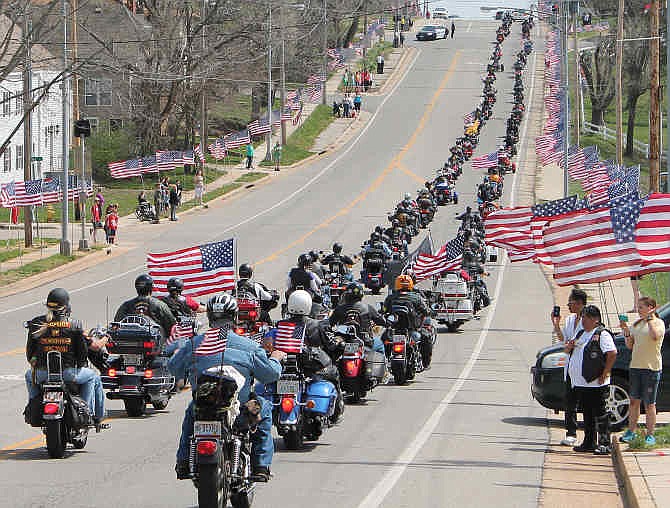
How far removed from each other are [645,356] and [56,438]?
6.29 metres

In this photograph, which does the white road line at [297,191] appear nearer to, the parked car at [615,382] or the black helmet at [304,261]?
Answer: the black helmet at [304,261]

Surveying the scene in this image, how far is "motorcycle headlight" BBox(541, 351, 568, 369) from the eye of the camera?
1694 cm

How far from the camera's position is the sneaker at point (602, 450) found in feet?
48.5

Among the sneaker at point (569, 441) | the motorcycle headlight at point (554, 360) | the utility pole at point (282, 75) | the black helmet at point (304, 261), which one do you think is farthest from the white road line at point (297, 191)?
the sneaker at point (569, 441)

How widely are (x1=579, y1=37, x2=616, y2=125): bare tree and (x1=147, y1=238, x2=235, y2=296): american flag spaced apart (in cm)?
7739

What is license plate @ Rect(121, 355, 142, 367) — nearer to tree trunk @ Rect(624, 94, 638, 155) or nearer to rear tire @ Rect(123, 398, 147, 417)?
rear tire @ Rect(123, 398, 147, 417)

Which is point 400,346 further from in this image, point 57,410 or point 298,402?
point 57,410

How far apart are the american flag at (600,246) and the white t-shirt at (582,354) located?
1.35 metres

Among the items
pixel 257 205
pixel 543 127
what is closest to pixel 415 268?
pixel 257 205

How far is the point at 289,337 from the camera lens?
1380cm

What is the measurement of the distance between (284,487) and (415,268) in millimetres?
17941

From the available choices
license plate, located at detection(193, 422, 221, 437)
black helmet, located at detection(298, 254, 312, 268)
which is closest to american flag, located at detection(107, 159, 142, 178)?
black helmet, located at detection(298, 254, 312, 268)

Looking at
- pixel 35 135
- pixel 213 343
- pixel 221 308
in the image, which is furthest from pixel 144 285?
pixel 35 135

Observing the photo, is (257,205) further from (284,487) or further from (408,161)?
(284,487)
